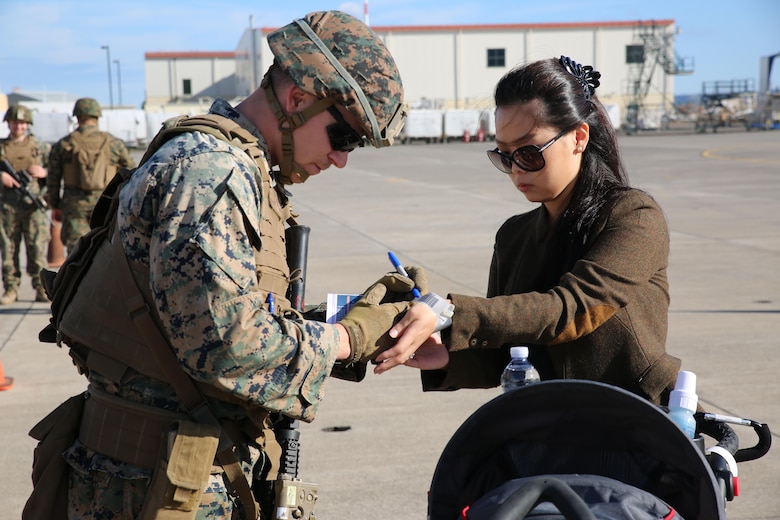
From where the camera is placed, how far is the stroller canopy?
185 centimetres

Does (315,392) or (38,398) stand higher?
(315,392)

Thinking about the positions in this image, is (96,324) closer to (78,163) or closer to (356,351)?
(356,351)

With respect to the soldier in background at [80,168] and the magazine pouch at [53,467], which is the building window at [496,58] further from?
the magazine pouch at [53,467]

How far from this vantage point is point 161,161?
206 cm

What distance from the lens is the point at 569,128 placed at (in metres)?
2.64

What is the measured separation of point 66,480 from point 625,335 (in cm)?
154

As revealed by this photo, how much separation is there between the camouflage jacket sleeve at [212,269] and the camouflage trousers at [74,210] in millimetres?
7981

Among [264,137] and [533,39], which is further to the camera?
[533,39]

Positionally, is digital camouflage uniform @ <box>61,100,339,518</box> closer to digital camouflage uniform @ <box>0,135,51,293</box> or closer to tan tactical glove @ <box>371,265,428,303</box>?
tan tactical glove @ <box>371,265,428,303</box>

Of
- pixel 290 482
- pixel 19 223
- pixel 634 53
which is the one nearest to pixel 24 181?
pixel 19 223

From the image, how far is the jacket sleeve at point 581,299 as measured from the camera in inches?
94.7

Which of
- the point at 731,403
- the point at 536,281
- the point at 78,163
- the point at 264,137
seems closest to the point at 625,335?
the point at 536,281

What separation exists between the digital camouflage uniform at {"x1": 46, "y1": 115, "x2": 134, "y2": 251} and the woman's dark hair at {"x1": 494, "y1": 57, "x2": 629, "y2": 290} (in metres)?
7.79

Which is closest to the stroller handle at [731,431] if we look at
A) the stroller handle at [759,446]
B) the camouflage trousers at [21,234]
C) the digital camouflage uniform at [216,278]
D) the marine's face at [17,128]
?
the stroller handle at [759,446]
